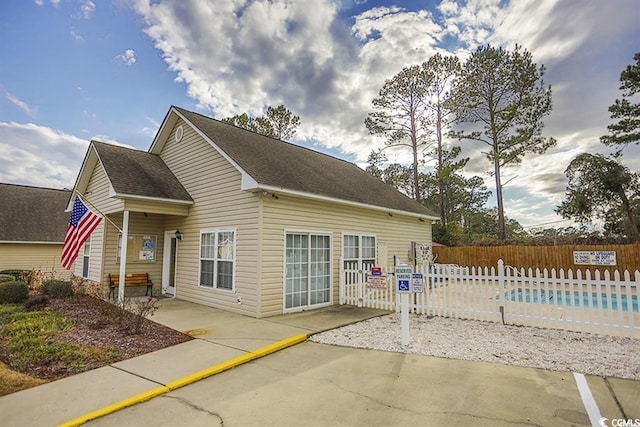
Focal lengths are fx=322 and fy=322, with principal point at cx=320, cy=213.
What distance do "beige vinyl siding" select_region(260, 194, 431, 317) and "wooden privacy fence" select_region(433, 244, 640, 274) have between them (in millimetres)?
8586

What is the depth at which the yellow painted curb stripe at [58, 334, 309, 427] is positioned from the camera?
348 cm

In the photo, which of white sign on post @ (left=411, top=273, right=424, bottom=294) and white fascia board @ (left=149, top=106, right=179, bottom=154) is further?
white fascia board @ (left=149, top=106, right=179, bottom=154)

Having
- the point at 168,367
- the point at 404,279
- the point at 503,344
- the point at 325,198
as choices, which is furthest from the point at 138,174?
the point at 503,344

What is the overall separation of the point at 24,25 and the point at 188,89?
18.1ft

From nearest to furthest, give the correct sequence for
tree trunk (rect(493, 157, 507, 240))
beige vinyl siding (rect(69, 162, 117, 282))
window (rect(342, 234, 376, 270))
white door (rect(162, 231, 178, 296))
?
window (rect(342, 234, 376, 270)) < beige vinyl siding (rect(69, 162, 117, 282)) < white door (rect(162, 231, 178, 296)) < tree trunk (rect(493, 157, 507, 240))

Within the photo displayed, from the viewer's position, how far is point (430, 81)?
85.0ft

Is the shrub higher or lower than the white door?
lower

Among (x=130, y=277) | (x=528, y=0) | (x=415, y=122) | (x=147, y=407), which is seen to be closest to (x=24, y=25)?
(x=130, y=277)

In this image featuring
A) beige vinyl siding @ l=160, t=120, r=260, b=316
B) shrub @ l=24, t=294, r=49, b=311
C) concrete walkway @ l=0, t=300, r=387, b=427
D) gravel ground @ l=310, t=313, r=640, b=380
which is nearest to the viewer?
concrete walkway @ l=0, t=300, r=387, b=427

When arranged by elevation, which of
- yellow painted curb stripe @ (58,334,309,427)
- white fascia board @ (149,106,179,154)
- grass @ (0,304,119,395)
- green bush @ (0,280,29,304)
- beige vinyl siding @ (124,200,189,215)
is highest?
white fascia board @ (149,106,179,154)

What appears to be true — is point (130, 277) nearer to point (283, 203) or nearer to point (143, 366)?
point (283, 203)

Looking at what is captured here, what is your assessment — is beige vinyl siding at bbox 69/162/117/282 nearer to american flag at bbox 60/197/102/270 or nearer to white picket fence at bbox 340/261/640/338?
american flag at bbox 60/197/102/270

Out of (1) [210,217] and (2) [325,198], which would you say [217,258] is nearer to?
(1) [210,217]

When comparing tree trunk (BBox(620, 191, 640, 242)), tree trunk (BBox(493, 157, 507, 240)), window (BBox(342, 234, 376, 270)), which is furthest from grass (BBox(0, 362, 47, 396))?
tree trunk (BBox(620, 191, 640, 242))
